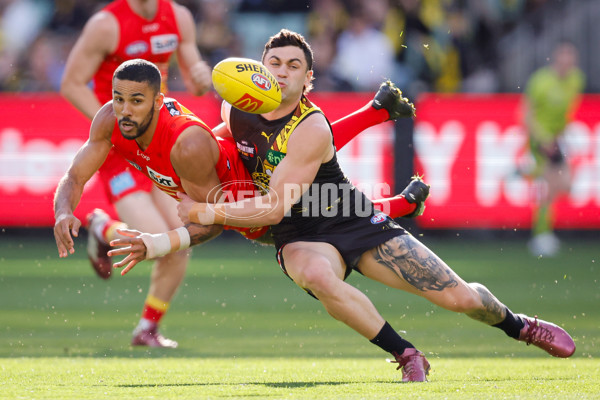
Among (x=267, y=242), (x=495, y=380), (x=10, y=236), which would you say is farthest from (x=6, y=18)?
(x=495, y=380)

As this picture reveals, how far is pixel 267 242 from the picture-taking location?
6855mm

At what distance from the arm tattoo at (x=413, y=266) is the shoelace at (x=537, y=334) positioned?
2.23ft

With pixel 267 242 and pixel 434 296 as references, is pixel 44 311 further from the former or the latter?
pixel 434 296

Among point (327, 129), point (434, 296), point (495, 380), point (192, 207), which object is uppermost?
point (327, 129)

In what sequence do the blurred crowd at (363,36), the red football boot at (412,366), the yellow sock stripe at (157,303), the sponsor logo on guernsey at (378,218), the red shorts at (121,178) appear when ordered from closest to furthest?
the red football boot at (412,366) < the sponsor logo on guernsey at (378,218) < the yellow sock stripe at (157,303) < the red shorts at (121,178) < the blurred crowd at (363,36)

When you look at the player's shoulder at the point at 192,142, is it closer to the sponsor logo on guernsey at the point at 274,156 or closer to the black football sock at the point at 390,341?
the sponsor logo on guernsey at the point at 274,156

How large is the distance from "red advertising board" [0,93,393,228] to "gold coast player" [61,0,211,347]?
539 cm

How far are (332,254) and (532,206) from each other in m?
8.62

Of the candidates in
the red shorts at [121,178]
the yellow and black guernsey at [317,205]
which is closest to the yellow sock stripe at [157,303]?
the red shorts at [121,178]

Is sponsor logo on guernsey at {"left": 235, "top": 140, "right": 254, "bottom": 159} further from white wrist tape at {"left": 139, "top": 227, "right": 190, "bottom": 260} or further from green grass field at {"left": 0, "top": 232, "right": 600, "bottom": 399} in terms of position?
green grass field at {"left": 0, "top": 232, "right": 600, "bottom": 399}

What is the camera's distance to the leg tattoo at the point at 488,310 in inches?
258

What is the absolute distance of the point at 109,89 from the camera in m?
8.30

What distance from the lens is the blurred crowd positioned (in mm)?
15562

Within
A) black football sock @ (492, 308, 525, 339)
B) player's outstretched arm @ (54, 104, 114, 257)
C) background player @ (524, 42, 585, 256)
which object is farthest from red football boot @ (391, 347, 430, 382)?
background player @ (524, 42, 585, 256)
